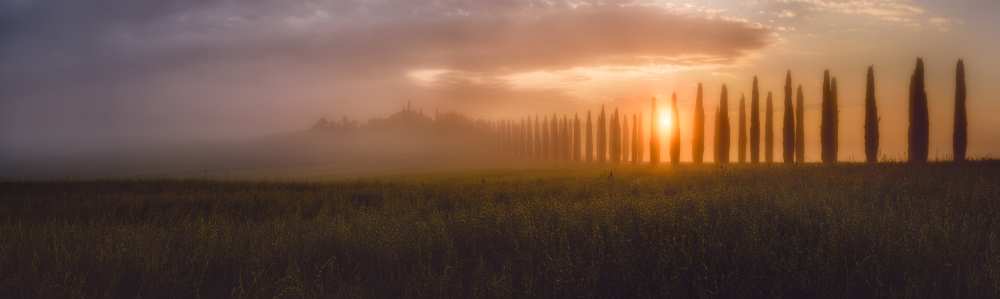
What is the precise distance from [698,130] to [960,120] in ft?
61.5

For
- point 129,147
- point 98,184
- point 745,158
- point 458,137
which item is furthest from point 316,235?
point 129,147

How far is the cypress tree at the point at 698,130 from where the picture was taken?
48656 millimetres

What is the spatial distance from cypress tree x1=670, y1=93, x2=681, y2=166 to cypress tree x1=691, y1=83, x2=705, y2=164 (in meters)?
1.31

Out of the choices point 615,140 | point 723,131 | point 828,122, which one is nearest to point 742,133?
point 723,131

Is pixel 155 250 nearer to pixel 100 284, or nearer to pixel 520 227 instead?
pixel 100 284

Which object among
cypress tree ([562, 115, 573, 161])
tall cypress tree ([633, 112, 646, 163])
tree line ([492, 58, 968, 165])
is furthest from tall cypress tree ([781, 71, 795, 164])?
cypress tree ([562, 115, 573, 161])

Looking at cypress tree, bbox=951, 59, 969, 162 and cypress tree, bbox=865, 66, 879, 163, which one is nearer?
cypress tree, bbox=951, 59, 969, 162

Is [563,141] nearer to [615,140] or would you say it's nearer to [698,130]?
[615,140]

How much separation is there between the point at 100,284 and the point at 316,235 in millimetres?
2542

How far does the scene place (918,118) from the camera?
1316 inches

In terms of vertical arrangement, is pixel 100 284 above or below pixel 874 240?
below

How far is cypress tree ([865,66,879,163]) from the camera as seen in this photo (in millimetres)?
35125

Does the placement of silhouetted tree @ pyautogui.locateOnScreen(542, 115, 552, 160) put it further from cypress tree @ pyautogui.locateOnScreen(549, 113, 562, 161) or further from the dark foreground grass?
the dark foreground grass

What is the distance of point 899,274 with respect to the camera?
520 cm
